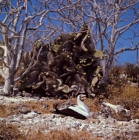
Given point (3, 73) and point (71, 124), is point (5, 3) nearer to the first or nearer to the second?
point (3, 73)

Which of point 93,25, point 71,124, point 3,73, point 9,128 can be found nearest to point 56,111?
point 71,124

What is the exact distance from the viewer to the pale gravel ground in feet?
11.8

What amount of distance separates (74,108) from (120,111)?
77 cm

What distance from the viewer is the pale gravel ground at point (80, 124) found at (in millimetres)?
3609

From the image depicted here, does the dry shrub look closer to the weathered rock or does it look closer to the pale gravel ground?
the pale gravel ground

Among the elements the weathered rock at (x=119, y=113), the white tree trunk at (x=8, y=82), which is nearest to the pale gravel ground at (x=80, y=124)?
the weathered rock at (x=119, y=113)

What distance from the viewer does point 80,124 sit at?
159 inches

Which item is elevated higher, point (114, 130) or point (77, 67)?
point (77, 67)

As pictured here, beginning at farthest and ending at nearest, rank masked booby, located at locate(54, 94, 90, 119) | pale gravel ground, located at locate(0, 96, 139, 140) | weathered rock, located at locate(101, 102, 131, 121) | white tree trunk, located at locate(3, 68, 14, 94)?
white tree trunk, located at locate(3, 68, 14, 94), masked booby, located at locate(54, 94, 90, 119), weathered rock, located at locate(101, 102, 131, 121), pale gravel ground, located at locate(0, 96, 139, 140)

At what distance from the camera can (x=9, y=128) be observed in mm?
3459

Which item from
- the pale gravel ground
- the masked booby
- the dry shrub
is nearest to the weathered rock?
the pale gravel ground

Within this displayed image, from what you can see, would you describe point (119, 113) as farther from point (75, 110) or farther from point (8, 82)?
point (8, 82)

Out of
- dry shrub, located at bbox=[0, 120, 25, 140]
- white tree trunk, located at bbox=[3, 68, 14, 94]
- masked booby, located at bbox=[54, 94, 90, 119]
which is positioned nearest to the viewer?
dry shrub, located at bbox=[0, 120, 25, 140]

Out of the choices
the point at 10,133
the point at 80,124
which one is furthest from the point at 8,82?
the point at 10,133
